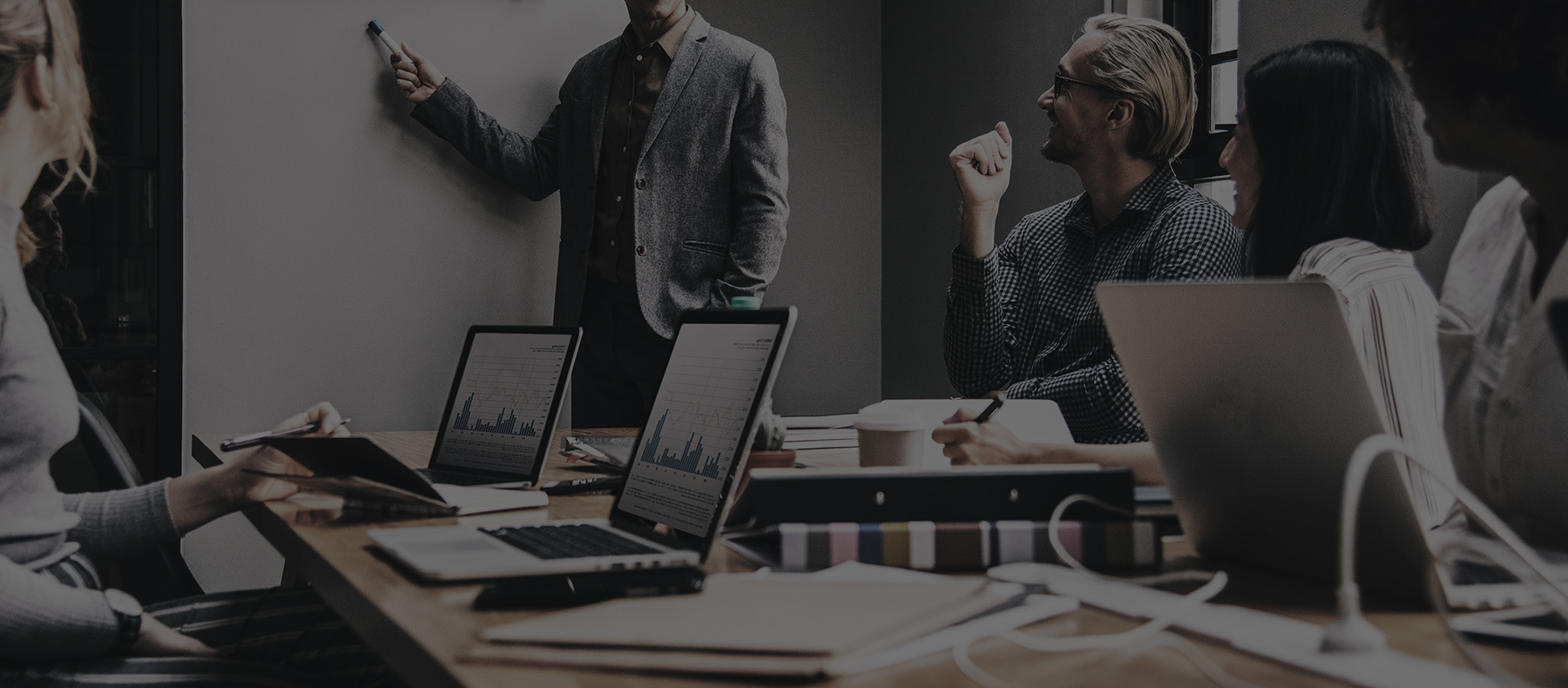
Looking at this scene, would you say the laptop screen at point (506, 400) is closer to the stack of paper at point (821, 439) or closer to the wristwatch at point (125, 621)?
the stack of paper at point (821, 439)

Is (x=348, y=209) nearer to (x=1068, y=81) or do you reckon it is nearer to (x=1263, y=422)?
(x=1068, y=81)

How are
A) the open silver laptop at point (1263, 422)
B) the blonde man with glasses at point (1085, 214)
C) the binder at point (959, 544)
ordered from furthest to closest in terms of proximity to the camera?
1. the blonde man with glasses at point (1085, 214)
2. the binder at point (959, 544)
3. the open silver laptop at point (1263, 422)

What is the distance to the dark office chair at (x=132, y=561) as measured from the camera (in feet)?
4.88

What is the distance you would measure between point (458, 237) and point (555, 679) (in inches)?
87.8

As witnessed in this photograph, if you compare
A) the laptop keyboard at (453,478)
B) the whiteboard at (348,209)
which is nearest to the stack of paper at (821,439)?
the laptop keyboard at (453,478)

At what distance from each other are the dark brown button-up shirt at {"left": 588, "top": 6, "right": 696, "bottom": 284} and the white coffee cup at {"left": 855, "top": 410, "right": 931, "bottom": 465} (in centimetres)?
134

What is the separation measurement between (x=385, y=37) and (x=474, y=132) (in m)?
0.29

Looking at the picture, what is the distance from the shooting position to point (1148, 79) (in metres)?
2.09

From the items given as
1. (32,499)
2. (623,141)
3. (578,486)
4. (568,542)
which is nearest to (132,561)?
(32,499)

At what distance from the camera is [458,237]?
2.66m

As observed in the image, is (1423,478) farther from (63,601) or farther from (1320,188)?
(63,601)

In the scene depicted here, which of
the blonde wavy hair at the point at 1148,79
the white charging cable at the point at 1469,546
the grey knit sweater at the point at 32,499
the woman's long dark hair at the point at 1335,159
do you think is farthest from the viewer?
the blonde wavy hair at the point at 1148,79

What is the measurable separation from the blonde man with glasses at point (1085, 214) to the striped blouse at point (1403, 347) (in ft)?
2.29

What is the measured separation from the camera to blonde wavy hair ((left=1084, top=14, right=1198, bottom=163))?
2.08m
